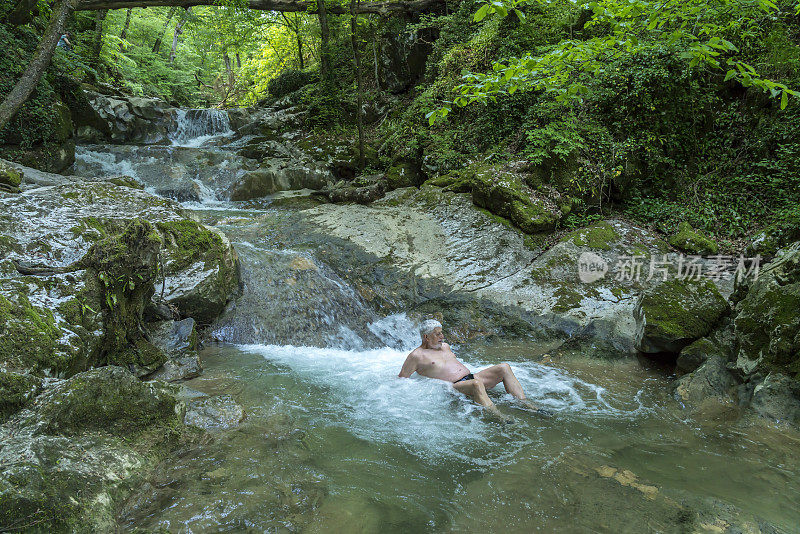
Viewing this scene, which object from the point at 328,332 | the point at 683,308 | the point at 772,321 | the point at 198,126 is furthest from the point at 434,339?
the point at 198,126

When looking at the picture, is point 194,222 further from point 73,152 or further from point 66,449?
point 73,152

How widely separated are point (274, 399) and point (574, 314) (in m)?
4.67

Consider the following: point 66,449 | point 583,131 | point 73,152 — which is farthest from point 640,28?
point 73,152

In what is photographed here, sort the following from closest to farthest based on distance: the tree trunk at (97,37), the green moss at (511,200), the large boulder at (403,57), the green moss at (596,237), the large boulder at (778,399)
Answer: the large boulder at (778,399)
the green moss at (596,237)
the green moss at (511,200)
the tree trunk at (97,37)
the large boulder at (403,57)

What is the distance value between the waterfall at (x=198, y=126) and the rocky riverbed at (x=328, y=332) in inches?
267

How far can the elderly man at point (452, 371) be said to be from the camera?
4184mm

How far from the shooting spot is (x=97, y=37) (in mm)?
14539

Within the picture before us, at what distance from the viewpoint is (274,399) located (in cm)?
408

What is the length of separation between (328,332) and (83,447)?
391 centimetres

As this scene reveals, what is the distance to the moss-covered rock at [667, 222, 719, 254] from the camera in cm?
719

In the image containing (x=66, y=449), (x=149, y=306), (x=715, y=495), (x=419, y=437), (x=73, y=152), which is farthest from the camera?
(x=73, y=152)

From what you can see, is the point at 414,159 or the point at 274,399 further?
the point at 414,159

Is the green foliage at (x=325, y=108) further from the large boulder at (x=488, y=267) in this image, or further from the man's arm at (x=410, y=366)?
the man's arm at (x=410, y=366)

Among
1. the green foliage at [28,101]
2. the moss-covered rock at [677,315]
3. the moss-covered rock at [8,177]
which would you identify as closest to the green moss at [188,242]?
the moss-covered rock at [8,177]
